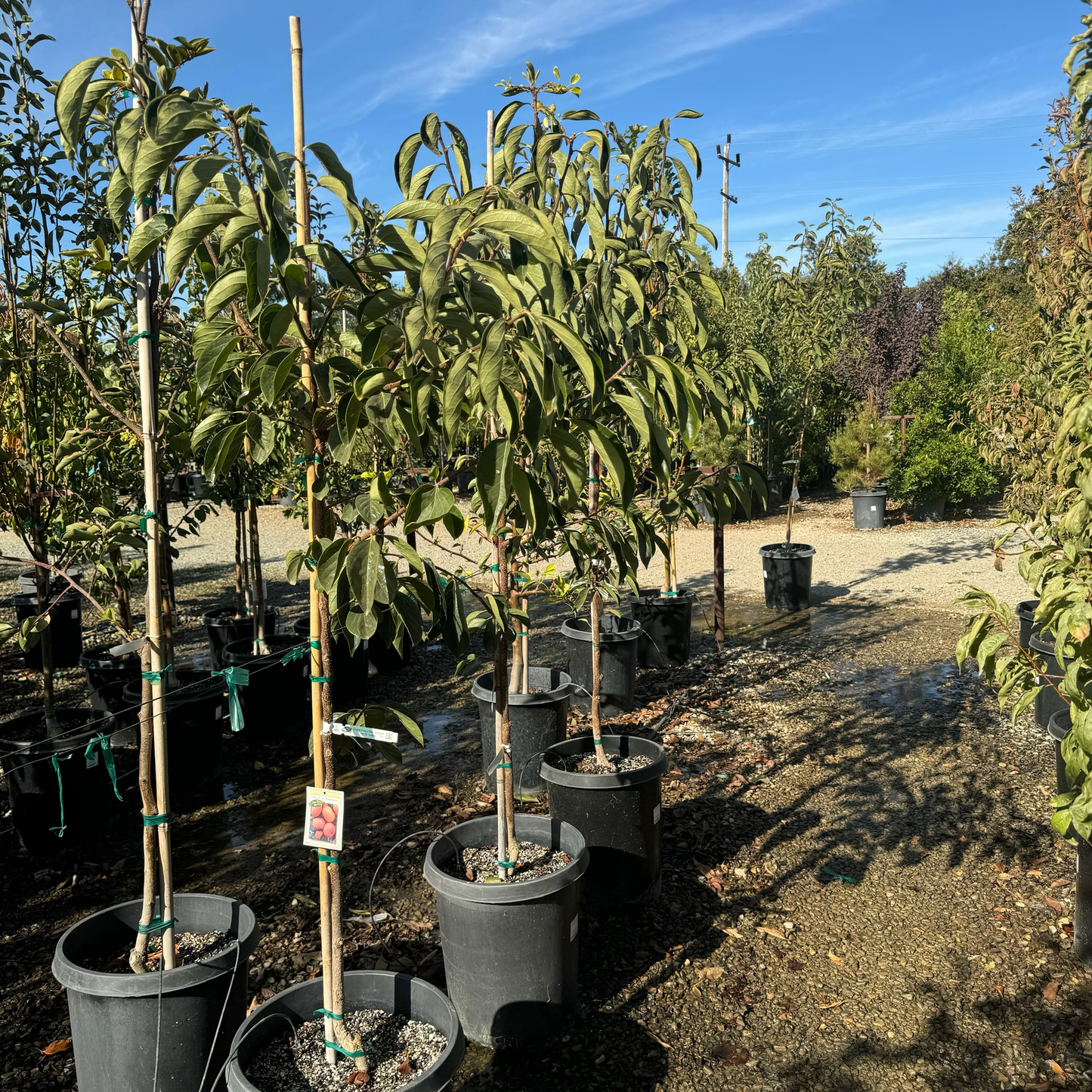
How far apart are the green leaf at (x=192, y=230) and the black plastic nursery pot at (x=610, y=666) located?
14.3ft

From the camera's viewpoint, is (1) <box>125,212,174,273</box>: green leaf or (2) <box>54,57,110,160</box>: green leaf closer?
(2) <box>54,57,110,160</box>: green leaf

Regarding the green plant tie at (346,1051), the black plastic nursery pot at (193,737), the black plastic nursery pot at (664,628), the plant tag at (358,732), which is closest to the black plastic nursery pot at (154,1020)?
the green plant tie at (346,1051)

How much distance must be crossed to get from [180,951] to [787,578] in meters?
7.27

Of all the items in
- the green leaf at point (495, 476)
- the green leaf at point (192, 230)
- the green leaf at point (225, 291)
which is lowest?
the green leaf at point (495, 476)

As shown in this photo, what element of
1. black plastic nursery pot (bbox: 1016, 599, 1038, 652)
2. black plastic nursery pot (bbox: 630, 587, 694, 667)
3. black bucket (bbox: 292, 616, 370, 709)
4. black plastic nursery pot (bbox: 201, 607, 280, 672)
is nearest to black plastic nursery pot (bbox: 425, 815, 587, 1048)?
black bucket (bbox: 292, 616, 370, 709)

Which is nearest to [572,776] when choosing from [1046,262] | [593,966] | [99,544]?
[593,966]

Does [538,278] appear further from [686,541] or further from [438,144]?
[686,541]

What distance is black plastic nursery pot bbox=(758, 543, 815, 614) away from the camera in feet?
28.8

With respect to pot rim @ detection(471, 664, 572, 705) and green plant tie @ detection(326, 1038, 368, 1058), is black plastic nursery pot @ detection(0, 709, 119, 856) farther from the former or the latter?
green plant tie @ detection(326, 1038, 368, 1058)

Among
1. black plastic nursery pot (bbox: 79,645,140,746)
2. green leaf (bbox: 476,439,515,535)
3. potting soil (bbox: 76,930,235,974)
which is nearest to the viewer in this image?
green leaf (bbox: 476,439,515,535)

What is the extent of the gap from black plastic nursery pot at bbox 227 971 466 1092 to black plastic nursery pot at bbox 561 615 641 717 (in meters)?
3.42

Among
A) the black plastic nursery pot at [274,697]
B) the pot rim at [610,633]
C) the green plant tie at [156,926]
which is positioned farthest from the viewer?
the pot rim at [610,633]

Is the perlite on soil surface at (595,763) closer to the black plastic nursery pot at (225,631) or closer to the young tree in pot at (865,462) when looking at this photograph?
the black plastic nursery pot at (225,631)

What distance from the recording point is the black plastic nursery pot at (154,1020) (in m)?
2.26
